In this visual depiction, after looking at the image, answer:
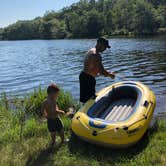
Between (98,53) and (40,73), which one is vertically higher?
(98,53)

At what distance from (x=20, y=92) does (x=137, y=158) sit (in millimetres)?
10930

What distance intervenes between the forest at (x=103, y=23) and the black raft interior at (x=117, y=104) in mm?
68996

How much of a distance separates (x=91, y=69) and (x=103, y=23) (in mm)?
89635

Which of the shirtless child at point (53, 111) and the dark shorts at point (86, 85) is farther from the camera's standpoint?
the dark shorts at point (86, 85)

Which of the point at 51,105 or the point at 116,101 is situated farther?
the point at 116,101

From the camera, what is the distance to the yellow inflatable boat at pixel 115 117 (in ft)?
19.1

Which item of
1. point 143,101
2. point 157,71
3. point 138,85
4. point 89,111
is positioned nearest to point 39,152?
point 89,111

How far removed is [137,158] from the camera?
5449 millimetres

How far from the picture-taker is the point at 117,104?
8.02 meters

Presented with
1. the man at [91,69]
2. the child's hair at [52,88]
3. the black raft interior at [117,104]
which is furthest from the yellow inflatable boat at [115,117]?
the child's hair at [52,88]

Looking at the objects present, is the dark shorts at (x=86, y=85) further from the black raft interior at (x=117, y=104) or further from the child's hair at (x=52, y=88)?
the child's hair at (x=52, y=88)

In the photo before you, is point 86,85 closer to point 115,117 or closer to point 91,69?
point 91,69

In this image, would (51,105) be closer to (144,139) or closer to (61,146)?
(61,146)

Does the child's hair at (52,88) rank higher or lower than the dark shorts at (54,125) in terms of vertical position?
higher
